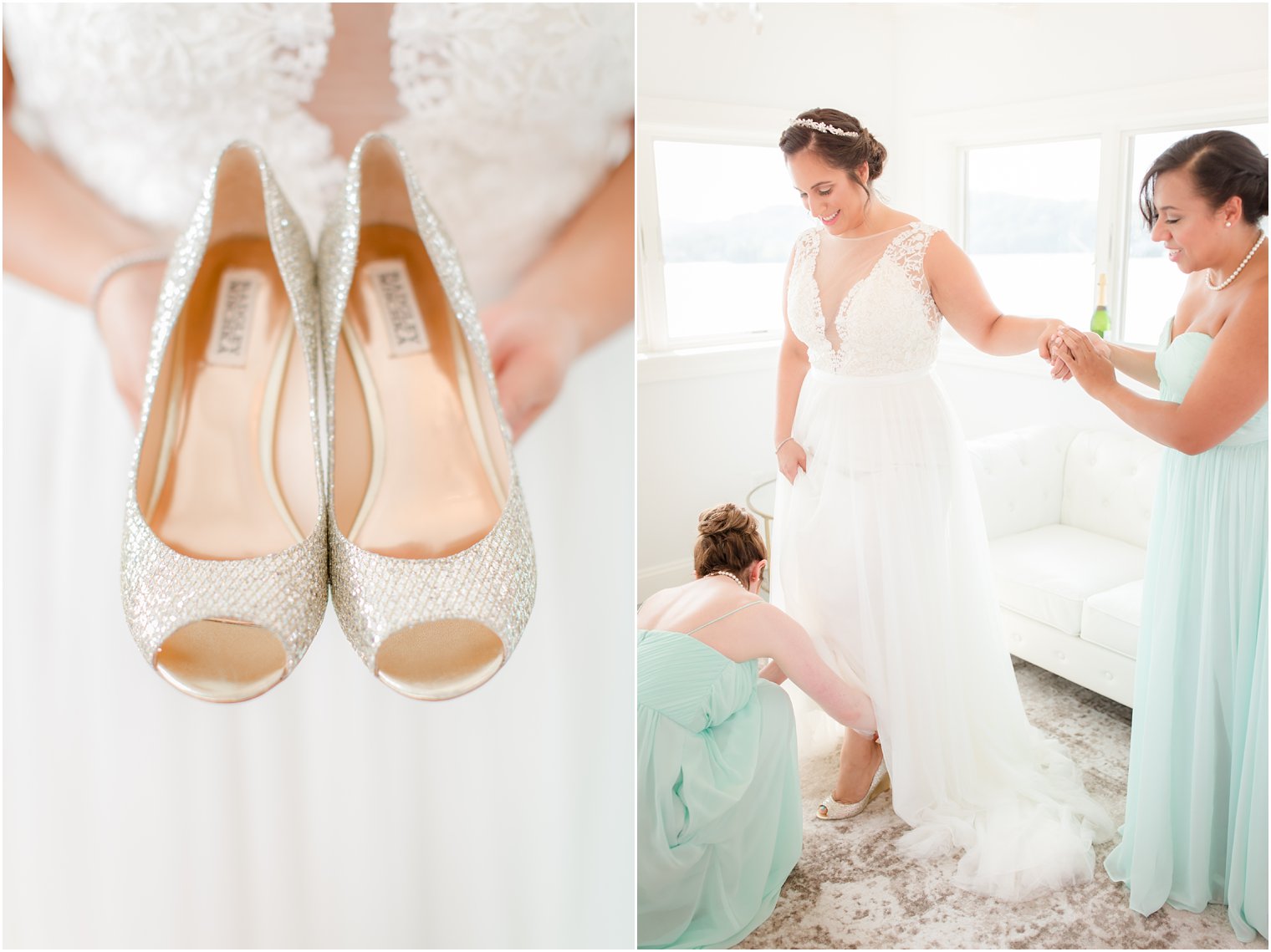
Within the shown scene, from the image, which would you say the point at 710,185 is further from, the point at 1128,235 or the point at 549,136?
the point at 549,136

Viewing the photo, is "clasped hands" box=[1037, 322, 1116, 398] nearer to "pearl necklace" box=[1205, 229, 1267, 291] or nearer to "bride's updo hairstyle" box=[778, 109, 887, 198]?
"pearl necklace" box=[1205, 229, 1267, 291]

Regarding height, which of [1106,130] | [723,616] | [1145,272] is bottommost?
[723,616]

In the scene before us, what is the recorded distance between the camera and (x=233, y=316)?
2.83ft

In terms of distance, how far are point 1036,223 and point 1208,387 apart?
160 cm

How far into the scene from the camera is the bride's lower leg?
175 cm

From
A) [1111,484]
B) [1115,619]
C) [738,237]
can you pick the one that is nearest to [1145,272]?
[1111,484]

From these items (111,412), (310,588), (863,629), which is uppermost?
(111,412)

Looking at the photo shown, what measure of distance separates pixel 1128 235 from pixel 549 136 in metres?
2.05

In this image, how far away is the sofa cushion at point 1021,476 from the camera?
2348 millimetres

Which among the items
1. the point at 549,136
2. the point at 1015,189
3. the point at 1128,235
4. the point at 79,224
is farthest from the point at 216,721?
the point at 1015,189

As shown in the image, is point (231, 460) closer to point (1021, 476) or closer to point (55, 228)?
point (55, 228)

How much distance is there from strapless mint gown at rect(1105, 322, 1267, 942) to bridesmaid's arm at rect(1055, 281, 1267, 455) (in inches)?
2.2

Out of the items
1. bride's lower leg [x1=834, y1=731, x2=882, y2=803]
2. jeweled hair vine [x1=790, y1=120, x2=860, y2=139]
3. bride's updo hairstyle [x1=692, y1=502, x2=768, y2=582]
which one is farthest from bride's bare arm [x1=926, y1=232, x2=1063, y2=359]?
bride's lower leg [x1=834, y1=731, x2=882, y2=803]

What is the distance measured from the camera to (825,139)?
1403mm
